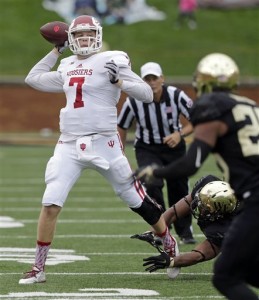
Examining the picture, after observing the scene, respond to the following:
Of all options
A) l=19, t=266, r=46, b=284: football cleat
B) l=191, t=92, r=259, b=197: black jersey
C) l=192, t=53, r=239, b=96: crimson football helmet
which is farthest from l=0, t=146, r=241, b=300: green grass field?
l=192, t=53, r=239, b=96: crimson football helmet

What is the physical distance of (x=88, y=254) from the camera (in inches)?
331

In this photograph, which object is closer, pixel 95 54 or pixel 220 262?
pixel 220 262

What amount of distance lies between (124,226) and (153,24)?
2220 centimetres

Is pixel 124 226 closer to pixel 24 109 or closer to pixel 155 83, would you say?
pixel 155 83

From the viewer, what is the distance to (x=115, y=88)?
283 inches

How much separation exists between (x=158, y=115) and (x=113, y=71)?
2485 millimetres

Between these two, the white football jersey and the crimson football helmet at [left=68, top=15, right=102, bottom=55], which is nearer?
the white football jersey

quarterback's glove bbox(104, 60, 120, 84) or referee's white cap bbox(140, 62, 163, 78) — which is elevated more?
quarterback's glove bbox(104, 60, 120, 84)

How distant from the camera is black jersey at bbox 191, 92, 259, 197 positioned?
5.24 m

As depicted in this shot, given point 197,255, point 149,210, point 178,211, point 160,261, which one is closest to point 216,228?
point 197,255

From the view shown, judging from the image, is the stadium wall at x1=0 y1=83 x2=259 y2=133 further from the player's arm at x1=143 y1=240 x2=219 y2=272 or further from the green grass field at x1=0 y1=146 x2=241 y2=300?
the player's arm at x1=143 y1=240 x2=219 y2=272

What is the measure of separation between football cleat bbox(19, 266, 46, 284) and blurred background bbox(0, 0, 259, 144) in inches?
709

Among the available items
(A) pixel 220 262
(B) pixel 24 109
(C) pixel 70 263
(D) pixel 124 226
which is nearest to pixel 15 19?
(B) pixel 24 109

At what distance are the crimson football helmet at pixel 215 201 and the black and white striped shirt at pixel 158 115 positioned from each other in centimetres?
252
